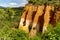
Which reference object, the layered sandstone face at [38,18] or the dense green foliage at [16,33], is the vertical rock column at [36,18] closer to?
the layered sandstone face at [38,18]

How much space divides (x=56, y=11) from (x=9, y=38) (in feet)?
25.7

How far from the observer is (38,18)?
134ft

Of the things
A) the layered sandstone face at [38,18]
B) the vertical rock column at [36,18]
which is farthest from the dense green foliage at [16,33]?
the vertical rock column at [36,18]

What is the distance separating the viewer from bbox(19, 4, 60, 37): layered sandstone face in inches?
1475

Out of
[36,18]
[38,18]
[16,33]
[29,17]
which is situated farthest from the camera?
[29,17]

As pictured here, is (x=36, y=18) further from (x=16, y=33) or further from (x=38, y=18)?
(x=16, y=33)

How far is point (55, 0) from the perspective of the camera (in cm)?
4066

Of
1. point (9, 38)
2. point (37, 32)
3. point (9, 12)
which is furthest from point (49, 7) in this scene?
point (9, 12)

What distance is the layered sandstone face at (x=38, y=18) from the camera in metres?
37.5

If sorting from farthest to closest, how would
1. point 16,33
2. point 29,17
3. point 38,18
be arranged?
1. point 29,17
2. point 38,18
3. point 16,33

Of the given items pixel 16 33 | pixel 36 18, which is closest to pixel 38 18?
pixel 36 18

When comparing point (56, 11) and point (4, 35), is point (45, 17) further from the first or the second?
Result: point (4, 35)

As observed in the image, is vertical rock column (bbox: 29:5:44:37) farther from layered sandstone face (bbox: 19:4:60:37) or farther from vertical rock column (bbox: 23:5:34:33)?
vertical rock column (bbox: 23:5:34:33)

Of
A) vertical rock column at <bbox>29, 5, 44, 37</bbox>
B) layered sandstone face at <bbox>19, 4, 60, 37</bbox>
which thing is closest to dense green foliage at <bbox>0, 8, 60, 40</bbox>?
layered sandstone face at <bbox>19, 4, 60, 37</bbox>
